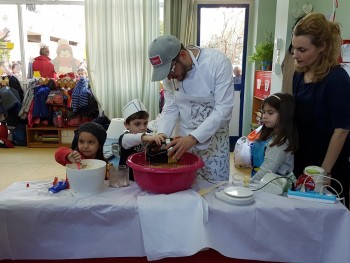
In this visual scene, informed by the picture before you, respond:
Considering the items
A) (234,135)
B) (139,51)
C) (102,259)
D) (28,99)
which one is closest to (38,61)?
(28,99)

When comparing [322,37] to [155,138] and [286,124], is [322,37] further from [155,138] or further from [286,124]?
[155,138]

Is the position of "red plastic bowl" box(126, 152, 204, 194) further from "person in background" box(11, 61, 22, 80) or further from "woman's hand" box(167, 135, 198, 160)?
"person in background" box(11, 61, 22, 80)

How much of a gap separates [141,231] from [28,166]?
9.92 feet

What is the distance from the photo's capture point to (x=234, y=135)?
4.96 metres

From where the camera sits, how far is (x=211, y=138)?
150 cm

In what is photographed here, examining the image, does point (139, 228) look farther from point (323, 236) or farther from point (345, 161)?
point (345, 161)

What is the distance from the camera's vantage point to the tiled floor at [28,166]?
131 inches

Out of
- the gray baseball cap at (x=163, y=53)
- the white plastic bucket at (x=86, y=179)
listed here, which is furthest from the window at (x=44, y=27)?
the white plastic bucket at (x=86, y=179)

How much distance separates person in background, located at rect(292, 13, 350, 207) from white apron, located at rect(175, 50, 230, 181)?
37 cm

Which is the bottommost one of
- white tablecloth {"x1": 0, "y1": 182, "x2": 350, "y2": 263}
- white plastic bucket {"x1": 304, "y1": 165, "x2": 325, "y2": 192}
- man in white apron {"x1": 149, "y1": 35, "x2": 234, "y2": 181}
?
white tablecloth {"x1": 0, "y1": 182, "x2": 350, "y2": 263}

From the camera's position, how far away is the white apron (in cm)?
147

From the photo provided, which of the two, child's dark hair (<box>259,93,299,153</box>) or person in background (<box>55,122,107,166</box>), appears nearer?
child's dark hair (<box>259,93,299,153</box>)

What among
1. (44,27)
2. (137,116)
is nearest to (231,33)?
(44,27)

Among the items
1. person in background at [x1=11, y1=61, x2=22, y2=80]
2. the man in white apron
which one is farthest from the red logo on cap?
person in background at [x1=11, y1=61, x2=22, y2=80]
